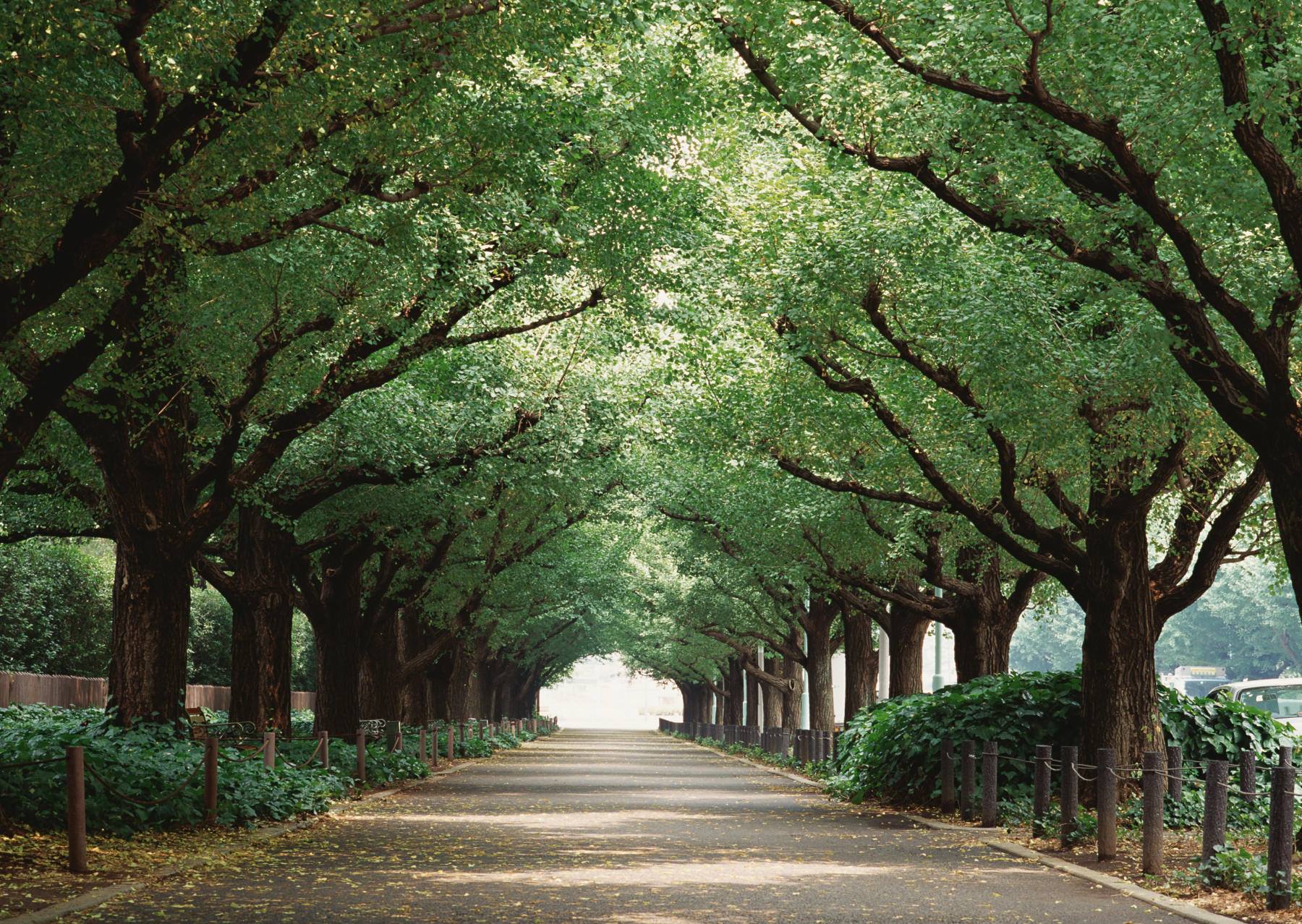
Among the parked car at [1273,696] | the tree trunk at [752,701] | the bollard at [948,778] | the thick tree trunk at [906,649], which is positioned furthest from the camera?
the tree trunk at [752,701]

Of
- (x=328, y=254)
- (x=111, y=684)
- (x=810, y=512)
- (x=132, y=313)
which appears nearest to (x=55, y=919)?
(x=132, y=313)

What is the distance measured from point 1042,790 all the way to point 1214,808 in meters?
4.57

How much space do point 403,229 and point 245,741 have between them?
10060mm

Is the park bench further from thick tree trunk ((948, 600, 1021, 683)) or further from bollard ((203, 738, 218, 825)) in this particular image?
thick tree trunk ((948, 600, 1021, 683))

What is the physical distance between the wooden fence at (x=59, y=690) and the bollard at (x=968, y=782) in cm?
1561

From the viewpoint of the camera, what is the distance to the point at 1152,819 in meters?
13.0

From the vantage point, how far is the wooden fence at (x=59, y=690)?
32.4 m

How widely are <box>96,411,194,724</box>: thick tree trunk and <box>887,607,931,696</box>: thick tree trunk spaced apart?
56.3 feet

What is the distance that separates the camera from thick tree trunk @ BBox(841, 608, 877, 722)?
35.9 metres

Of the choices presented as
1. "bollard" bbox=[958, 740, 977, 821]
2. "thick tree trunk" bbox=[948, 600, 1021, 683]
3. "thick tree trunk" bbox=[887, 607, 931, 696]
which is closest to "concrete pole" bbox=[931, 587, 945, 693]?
"thick tree trunk" bbox=[887, 607, 931, 696]

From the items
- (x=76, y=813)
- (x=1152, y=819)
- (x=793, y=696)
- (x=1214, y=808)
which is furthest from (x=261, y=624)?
(x=793, y=696)

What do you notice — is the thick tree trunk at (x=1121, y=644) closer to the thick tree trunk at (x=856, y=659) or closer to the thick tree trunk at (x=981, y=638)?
the thick tree trunk at (x=981, y=638)

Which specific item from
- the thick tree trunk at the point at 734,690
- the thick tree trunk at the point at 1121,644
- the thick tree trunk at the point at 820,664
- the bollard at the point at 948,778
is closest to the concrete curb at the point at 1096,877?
the bollard at the point at 948,778

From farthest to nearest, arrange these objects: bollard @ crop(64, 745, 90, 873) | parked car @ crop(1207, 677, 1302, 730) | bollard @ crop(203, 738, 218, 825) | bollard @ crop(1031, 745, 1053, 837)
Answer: parked car @ crop(1207, 677, 1302, 730)
bollard @ crop(1031, 745, 1053, 837)
bollard @ crop(203, 738, 218, 825)
bollard @ crop(64, 745, 90, 873)
